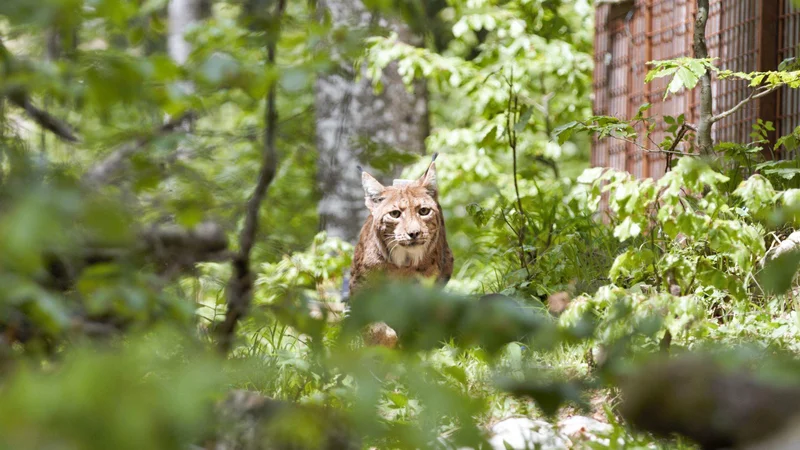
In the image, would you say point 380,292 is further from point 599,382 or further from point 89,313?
point 89,313

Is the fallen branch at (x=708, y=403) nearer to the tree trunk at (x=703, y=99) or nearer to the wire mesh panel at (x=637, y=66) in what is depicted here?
the tree trunk at (x=703, y=99)

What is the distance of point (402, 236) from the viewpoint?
5.72 metres

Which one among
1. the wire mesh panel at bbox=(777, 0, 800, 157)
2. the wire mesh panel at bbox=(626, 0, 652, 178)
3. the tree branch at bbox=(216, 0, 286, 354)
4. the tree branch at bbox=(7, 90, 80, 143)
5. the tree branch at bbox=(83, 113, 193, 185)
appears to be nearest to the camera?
the tree branch at bbox=(83, 113, 193, 185)

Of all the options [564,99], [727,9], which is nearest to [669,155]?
[727,9]

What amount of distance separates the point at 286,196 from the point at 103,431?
1.33 meters

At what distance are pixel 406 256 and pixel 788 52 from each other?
3320 mm

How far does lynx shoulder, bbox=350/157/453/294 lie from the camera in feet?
18.9

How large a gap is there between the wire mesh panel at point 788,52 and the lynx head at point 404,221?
9.19ft

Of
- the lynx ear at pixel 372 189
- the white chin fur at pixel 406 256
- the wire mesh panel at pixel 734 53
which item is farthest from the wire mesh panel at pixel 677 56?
the lynx ear at pixel 372 189

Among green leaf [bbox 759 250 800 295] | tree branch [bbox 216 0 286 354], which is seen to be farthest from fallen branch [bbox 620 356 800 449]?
tree branch [bbox 216 0 286 354]

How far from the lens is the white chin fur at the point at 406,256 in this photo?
229 inches

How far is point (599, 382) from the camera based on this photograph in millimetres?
1756

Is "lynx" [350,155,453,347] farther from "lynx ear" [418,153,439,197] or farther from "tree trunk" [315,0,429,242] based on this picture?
"tree trunk" [315,0,429,242]

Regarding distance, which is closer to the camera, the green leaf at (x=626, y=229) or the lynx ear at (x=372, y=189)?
the green leaf at (x=626, y=229)
